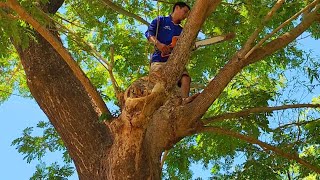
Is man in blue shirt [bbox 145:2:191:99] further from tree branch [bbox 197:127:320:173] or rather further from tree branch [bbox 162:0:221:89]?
tree branch [bbox 162:0:221:89]

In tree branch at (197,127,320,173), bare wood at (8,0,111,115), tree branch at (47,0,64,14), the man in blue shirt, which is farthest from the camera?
tree branch at (47,0,64,14)

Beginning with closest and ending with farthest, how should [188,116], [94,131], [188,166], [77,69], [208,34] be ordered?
1. [77,69]
2. [188,116]
3. [94,131]
4. [208,34]
5. [188,166]

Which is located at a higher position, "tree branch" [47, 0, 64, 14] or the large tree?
"tree branch" [47, 0, 64, 14]

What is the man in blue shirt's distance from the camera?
4.82 m

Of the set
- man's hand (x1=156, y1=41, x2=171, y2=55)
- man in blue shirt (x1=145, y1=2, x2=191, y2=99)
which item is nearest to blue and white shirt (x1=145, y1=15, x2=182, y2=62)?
man in blue shirt (x1=145, y1=2, x2=191, y2=99)

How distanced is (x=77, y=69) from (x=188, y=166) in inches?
120

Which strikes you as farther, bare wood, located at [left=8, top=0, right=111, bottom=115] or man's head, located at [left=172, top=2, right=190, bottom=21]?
man's head, located at [left=172, top=2, right=190, bottom=21]

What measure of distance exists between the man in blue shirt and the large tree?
0.68ft

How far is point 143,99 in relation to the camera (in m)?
3.74

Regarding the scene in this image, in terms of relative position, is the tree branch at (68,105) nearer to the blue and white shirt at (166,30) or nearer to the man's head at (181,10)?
the blue and white shirt at (166,30)

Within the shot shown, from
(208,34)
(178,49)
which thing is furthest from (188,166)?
(178,49)

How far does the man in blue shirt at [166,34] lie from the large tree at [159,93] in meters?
0.21

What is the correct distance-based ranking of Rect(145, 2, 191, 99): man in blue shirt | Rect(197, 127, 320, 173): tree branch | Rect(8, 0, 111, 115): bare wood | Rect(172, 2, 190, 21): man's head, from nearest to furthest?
1. Rect(8, 0, 111, 115): bare wood
2. Rect(197, 127, 320, 173): tree branch
3. Rect(145, 2, 191, 99): man in blue shirt
4. Rect(172, 2, 190, 21): man's head

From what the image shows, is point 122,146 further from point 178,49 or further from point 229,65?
point 229,65
